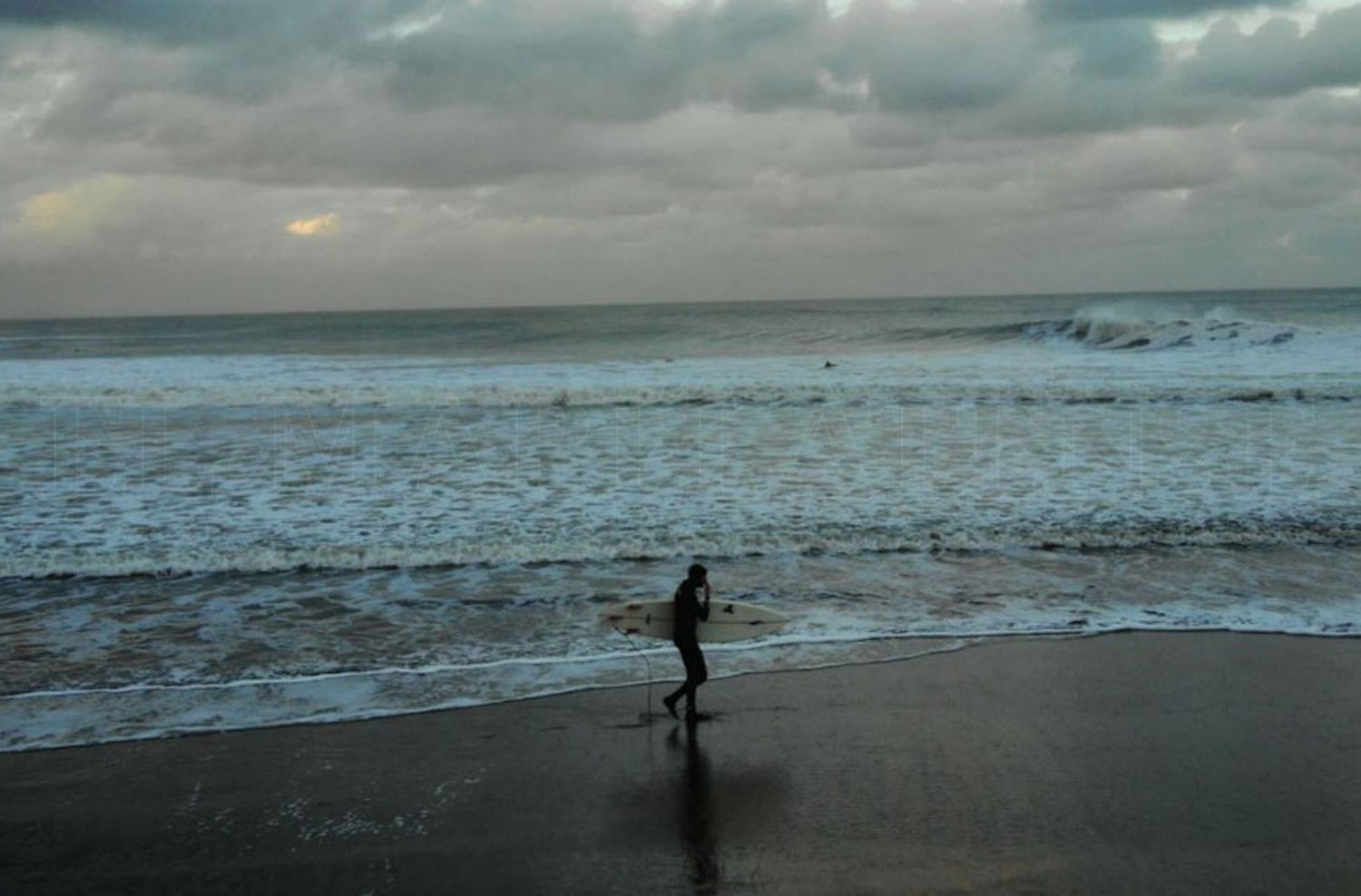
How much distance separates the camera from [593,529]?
14906 mm

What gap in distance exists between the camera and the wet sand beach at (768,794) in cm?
598

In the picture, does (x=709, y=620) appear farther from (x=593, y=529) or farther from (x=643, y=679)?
(x=593, y=529)

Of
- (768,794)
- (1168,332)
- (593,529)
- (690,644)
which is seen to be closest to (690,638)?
(690,644)

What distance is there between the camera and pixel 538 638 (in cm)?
1039

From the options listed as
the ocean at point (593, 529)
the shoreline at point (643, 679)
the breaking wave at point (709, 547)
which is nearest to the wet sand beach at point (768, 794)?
the shoreline at point (643, 679)

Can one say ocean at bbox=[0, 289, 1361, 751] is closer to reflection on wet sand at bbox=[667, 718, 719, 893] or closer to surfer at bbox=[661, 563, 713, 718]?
surfer at bbox=[661, 563, 713, 718]

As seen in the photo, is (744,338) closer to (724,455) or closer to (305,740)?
(724,455)

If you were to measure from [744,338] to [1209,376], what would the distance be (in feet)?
123

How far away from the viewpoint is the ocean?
32.1ft

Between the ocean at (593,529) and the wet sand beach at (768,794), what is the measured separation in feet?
2.80

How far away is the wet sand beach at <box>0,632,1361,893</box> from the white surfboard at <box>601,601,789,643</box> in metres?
0.44

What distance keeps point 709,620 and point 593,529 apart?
6105mm

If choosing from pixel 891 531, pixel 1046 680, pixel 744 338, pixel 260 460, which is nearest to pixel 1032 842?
pixel 1046 680

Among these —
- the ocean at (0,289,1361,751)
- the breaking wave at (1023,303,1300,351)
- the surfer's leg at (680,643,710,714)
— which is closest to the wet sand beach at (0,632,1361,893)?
the surfer's leg at (680,643,710,714)
